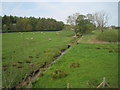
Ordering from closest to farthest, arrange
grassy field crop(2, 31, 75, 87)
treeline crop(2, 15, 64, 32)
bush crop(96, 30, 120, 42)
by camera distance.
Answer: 1. grassy field crop(2, 31, 75, 87)
2. bush crop(96, 30, 120, 42)
3. treeline crop(2, 15, 64, 32)

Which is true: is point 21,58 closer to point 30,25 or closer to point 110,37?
point 110,37

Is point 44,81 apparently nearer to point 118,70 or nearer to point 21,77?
point 21,77

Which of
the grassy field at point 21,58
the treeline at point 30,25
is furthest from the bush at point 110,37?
the treeline at point 30,25

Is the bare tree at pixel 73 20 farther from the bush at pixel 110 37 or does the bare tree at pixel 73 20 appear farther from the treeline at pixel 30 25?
the treeline at pixel 30 25

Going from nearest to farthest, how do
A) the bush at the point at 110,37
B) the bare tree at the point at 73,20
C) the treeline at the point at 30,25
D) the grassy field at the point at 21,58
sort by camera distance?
the grassy field at the point at 21,58, the bush at the point at 110,37, the bare tree at the point at 73,20, the treeline at the point at 30,25

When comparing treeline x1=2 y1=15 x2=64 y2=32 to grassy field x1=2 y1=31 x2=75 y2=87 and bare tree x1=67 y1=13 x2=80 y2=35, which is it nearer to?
bare tree x1=67 y1=13 x2=80 y2=35

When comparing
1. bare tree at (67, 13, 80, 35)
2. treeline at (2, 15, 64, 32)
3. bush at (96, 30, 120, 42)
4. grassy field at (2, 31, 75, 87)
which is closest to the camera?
grassy field at (2, 31, 75, 87)

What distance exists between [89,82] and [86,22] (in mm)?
34335

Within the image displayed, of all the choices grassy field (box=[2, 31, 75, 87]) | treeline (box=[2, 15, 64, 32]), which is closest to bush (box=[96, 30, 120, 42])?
grassy field (box=[2, 31, 75, 87])

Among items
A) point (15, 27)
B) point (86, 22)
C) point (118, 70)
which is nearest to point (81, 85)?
point (118, 70)

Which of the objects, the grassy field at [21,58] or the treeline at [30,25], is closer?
the grassy field at [21,58]

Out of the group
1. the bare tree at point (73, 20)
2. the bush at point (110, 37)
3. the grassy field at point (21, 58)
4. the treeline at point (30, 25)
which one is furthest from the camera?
the treeline at point (30, 25)

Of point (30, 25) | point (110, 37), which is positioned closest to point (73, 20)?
point (110, 37)

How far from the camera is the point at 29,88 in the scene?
811 cm
